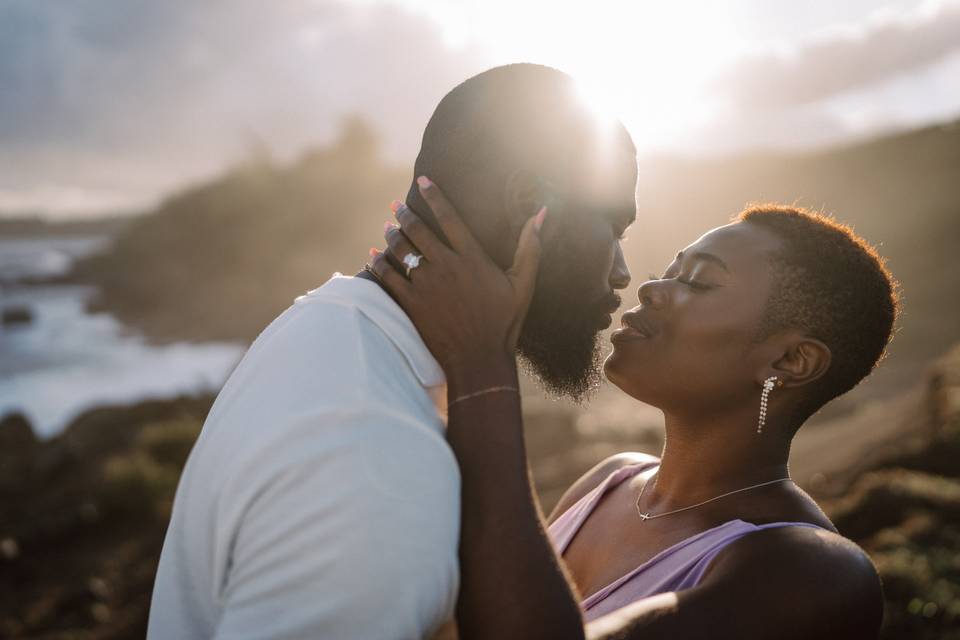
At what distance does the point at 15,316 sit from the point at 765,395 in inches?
1592

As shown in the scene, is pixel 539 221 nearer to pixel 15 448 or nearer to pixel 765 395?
pixel 765 395

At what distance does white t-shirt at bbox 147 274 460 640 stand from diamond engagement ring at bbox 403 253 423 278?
189mm

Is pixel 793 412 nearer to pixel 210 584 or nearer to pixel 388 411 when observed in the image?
pixel 388 411

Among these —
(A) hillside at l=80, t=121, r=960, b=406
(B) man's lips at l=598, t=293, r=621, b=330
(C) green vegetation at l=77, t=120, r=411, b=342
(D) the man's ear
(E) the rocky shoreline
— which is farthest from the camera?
(C) green vegetation at l=77, t=120, r=411, b=342

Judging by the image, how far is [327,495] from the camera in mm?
1476

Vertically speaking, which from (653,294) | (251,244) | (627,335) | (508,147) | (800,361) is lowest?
(251,244)

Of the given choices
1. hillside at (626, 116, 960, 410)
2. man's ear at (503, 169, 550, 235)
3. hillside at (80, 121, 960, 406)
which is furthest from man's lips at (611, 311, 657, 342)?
hillside at (80, 121, 960, 406)

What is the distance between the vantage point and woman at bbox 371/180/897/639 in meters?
1.71

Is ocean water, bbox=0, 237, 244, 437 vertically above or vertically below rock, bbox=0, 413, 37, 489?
below

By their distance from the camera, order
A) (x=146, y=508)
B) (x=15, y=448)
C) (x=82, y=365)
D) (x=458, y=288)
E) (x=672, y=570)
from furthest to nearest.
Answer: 1. (x=82, y=365)
2. (x=15, y=448)
3. (x=146, y=508)
4. (x=672, y=570)
5. (x=458, y=288)

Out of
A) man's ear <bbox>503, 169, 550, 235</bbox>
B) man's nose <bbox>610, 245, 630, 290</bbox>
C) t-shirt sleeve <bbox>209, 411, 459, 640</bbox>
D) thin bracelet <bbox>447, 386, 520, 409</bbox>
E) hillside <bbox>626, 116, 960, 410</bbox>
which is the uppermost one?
man's ear <bbox>503, 169, 550, 235</bbox>

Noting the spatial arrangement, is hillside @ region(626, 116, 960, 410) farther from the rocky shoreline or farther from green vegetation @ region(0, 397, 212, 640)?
green vegetation @ region(0, 397, 212, 640)

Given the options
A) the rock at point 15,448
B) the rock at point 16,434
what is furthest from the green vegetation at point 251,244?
the rock at point 15,448

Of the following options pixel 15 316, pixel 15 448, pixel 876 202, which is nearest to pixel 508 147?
pixel 15 448
